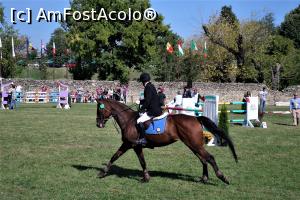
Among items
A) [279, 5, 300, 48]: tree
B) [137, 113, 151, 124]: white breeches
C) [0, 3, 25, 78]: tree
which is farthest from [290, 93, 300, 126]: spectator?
[279, 5, 300, 48]: tree

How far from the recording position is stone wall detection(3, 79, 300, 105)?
5512 cm

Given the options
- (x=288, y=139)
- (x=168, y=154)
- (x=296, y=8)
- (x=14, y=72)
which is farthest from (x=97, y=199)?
(x=296, y=8)

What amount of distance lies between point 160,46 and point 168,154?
57831mm

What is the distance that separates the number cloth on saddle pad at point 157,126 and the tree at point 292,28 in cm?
7311

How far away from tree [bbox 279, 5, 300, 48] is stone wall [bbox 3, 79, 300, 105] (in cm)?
2573

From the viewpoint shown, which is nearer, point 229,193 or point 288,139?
point 229,193

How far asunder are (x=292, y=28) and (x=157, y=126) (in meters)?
74.1

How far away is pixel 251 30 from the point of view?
2559 inches

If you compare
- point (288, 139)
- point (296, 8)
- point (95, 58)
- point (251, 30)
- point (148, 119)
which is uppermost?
point (296, 8)

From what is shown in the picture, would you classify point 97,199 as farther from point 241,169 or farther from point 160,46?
point 160,46

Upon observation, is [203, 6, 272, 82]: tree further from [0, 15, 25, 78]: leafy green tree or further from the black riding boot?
the black riding boot

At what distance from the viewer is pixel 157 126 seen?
33.6 ft

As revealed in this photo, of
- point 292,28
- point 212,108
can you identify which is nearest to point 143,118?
point 212,108

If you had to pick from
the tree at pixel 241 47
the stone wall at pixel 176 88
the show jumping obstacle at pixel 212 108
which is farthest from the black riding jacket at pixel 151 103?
the tree at pixel 241 47
